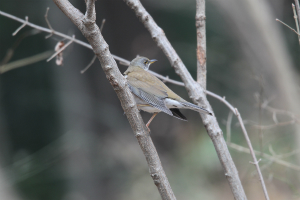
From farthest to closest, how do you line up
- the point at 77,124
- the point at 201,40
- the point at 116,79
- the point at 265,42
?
1. the point at 77,124
2. the point at 265,42
3. the point at 201,40
4. the point at 116,79

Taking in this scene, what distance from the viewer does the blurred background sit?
22.8 feet

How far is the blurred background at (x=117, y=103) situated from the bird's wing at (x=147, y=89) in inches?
145

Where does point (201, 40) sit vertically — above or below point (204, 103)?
above

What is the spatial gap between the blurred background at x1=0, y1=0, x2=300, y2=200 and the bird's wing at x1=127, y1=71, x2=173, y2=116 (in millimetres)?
3671

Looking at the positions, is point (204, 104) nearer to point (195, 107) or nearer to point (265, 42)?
point (195, 107)

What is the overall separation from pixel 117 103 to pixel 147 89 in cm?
558

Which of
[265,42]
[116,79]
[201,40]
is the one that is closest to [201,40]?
[201,40]

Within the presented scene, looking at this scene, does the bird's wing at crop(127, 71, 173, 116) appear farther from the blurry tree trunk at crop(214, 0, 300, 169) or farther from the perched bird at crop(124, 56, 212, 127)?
the blurry tree trunk at crop(214, 0, 300, 169)

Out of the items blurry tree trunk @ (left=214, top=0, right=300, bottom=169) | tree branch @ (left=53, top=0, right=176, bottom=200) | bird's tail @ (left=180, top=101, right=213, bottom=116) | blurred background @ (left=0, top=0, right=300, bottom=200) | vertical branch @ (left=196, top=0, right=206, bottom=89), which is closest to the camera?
tree branch @ (left=53, top=0, right=176, bottom=200)

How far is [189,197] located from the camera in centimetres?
716

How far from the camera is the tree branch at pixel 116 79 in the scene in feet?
6.02

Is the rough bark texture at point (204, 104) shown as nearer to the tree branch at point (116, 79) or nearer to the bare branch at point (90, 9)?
the tree branch at point (116, 79)

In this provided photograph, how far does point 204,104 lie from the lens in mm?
2922

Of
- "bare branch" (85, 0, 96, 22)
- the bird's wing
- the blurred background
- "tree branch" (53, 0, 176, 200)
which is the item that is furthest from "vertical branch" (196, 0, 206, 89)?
the blurred background
